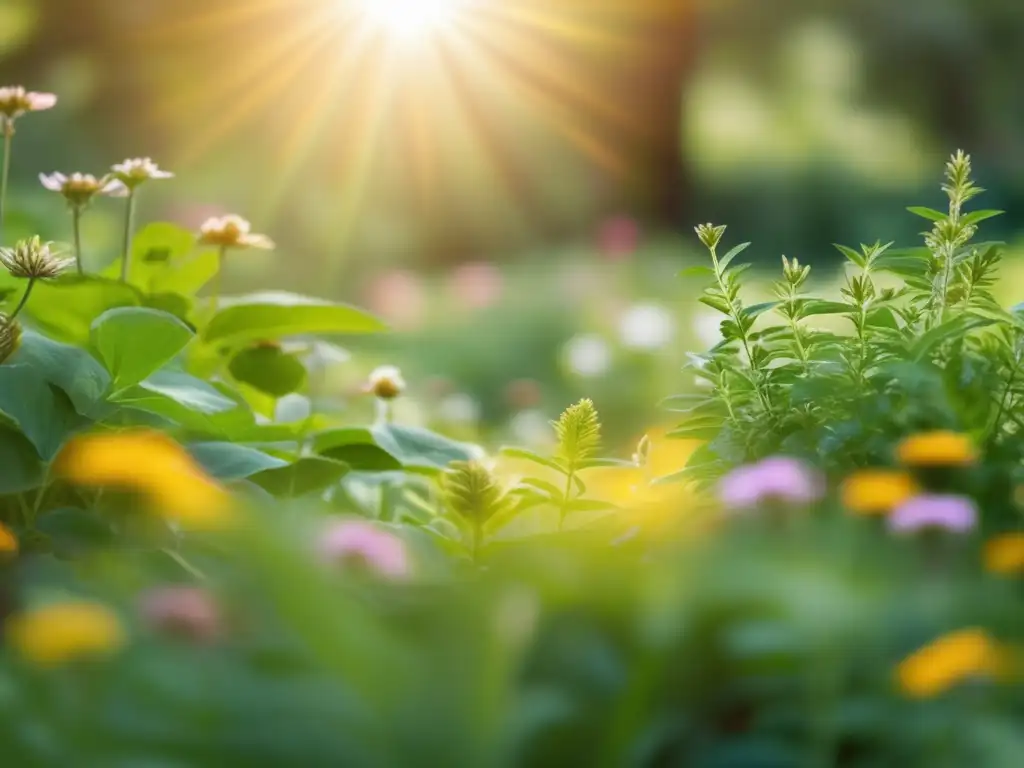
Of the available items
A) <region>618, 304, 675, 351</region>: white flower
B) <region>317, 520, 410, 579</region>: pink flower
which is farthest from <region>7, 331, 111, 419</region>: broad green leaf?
<region>618, 304, 675, 351</region>: white flower

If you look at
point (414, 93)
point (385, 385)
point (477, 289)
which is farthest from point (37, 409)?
point (414, 93)

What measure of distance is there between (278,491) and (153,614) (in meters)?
0.85

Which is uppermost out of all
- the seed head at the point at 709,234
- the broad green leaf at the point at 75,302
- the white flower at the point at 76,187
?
the white flower at the point at 76,187

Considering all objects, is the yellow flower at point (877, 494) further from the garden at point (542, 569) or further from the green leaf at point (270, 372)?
the green leaf at point (270, 372)

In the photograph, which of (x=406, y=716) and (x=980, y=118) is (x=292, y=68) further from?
(x=406, y=716)

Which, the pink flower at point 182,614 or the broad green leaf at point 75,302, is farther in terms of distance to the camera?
the broad green leaf at point 75,302

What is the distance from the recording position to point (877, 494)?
1043mm

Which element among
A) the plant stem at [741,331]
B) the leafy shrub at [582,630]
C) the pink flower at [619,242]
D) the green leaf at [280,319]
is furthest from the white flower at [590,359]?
the leafy shrub at [582,630]

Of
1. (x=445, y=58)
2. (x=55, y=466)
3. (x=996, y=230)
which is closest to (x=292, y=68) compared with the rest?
(x=445, y=58)

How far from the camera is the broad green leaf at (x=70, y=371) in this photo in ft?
4.93

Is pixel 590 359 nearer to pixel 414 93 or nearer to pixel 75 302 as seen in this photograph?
pixel 75 302

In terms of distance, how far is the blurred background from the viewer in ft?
25.7

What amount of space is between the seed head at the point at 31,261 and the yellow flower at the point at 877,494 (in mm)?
969

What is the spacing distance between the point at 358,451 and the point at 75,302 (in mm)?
450
